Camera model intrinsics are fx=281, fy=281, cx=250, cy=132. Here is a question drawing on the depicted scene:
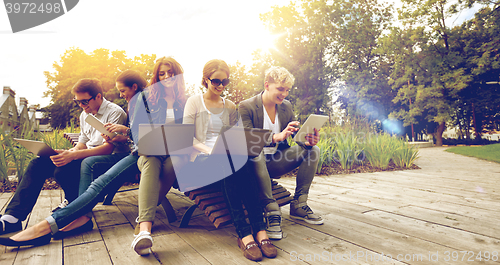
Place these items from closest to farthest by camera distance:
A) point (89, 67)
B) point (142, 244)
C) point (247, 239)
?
point (142, 244) → point (247, 239) → point (89, 67)

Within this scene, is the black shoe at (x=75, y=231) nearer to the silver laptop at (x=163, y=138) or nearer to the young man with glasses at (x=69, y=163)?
the young man with glasses at (x=69, y=163)

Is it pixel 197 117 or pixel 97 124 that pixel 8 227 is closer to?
pixel 97 124

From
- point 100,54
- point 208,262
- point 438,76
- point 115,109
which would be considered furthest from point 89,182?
point 438,76

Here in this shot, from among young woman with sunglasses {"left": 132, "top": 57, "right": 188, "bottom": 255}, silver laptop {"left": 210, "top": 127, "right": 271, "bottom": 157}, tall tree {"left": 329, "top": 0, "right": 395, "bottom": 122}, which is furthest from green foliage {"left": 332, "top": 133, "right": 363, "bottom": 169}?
tall tree {"left": 329, "top": 0, "right": 395, "bottom": 122}

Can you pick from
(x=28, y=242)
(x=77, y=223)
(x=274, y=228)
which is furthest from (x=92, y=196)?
(x=274, y=228)

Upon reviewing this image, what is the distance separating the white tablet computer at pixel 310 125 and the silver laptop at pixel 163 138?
84cm

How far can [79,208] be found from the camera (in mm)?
1897

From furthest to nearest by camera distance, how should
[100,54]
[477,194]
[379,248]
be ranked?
[100,54] → [477,194] → [379,248]

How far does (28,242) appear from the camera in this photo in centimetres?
177

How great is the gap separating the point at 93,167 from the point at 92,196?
0.34m

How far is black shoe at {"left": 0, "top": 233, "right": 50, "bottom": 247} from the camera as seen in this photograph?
5.63 feet

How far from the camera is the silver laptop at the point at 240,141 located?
5.72 feet

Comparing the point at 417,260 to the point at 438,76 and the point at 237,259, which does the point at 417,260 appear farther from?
the point at 438,76

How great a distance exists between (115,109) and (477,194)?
4148mm
